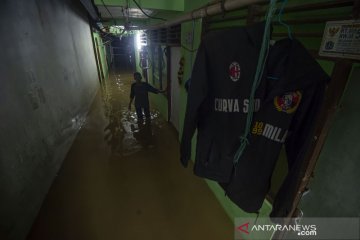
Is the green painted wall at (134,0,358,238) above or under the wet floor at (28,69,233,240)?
above

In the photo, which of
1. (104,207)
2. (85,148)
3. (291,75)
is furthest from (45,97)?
(291,75)

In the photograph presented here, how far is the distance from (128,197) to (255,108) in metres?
2.20

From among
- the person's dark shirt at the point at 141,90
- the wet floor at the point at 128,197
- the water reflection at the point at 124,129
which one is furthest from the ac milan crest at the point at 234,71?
the person's dark shirt at the point at 141,90

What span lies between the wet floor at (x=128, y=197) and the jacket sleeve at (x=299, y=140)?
49.5 inches

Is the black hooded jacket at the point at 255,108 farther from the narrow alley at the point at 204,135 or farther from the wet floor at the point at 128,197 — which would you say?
the wet floor at the point at 128,197

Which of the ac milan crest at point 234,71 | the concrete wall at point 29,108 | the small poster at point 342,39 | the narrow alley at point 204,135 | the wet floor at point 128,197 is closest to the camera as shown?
the small poster at point 342,39

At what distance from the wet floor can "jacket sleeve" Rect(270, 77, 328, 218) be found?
4.12ft

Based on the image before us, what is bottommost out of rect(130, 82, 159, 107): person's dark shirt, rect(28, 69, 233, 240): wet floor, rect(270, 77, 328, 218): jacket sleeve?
rect(28, 69, 233, 240): wet floor

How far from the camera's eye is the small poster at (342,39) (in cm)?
85

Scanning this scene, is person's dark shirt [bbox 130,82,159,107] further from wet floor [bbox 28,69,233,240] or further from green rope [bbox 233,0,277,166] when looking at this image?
green rope [bbox 233,0,277,166]

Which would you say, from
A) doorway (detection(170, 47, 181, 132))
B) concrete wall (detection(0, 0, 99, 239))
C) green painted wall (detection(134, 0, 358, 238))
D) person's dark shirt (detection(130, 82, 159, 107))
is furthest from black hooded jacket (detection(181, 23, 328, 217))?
person's dark shirt (detection(130, 82, 159, 107))

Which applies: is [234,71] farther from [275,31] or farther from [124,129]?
[124,129]

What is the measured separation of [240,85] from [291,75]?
26 cm

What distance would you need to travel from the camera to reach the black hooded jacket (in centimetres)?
94
